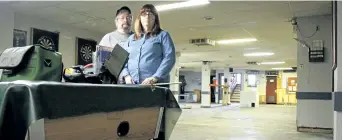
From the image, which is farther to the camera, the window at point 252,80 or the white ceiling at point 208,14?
the window at point 252,80

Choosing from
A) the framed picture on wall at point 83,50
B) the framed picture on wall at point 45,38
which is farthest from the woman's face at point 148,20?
the framed picture on wall at point 83,50

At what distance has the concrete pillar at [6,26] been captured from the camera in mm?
5891

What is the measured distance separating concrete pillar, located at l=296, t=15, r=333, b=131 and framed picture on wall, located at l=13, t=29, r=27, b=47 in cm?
585

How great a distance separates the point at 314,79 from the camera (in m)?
6.70

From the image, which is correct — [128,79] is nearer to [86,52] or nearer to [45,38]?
[45,38]

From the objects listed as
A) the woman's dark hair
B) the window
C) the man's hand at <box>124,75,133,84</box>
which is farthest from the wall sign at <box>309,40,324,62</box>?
the window

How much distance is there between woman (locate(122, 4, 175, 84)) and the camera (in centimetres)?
206

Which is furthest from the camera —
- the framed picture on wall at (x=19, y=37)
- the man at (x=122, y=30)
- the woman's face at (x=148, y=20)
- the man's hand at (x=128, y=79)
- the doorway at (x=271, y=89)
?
the doorway at (x=271, y=89)

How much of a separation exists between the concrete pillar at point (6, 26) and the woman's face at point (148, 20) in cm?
474

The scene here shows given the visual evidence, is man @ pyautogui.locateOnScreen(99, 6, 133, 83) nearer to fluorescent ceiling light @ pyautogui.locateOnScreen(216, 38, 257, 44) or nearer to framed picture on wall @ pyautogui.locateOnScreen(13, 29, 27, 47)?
framed picture on wall @ pyautogui.locateOnScreen(13, 29, 27, 47)

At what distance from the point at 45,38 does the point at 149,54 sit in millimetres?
5857

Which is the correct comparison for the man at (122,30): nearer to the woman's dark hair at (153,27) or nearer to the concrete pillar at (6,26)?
the woman's dark hair at (153,27)

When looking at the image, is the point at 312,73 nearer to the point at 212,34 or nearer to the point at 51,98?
the point at 212,34

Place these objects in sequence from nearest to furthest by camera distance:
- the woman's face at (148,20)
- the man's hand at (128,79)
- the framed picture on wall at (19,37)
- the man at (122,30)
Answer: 1. the man's hand at (128,79)
2. the woman's face at (148,20)
3. the man at (122,30)
4. the framed picture on wall at (19,37)
